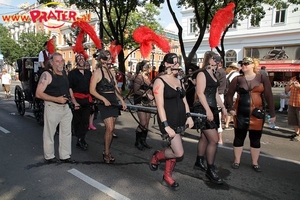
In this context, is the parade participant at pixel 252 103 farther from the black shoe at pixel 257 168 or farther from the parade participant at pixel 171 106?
the parade participant at pixel 171 106

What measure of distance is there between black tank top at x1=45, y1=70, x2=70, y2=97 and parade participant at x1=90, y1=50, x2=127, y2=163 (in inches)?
18.5

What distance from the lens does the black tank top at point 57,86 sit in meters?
4.24

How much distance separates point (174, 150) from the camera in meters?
3.39

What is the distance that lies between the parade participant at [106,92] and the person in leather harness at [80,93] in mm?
1045

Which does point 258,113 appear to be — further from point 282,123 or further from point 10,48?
point 10,48

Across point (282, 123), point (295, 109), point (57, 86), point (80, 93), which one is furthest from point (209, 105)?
point (282, 123)

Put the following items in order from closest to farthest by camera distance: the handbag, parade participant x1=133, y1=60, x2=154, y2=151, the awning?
the handbag → parade participant x1=133, y1=60, x2=154, y2=151 → the awning

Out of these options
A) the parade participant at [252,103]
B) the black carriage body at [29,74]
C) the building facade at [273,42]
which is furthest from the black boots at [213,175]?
the building facade at [273,42]

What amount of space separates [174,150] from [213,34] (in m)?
1.90

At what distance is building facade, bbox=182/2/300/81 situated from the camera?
81.2ft

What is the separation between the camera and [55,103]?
170 inches

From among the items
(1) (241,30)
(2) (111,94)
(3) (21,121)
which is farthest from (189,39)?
(2) (111,94)

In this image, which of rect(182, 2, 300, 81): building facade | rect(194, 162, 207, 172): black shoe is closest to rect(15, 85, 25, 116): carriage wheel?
rect(194, 162, 207, 172): black shoe

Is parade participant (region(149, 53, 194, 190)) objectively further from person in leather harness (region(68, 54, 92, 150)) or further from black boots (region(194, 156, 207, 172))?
person in leather harness (region(68, 54, 92, 150))
